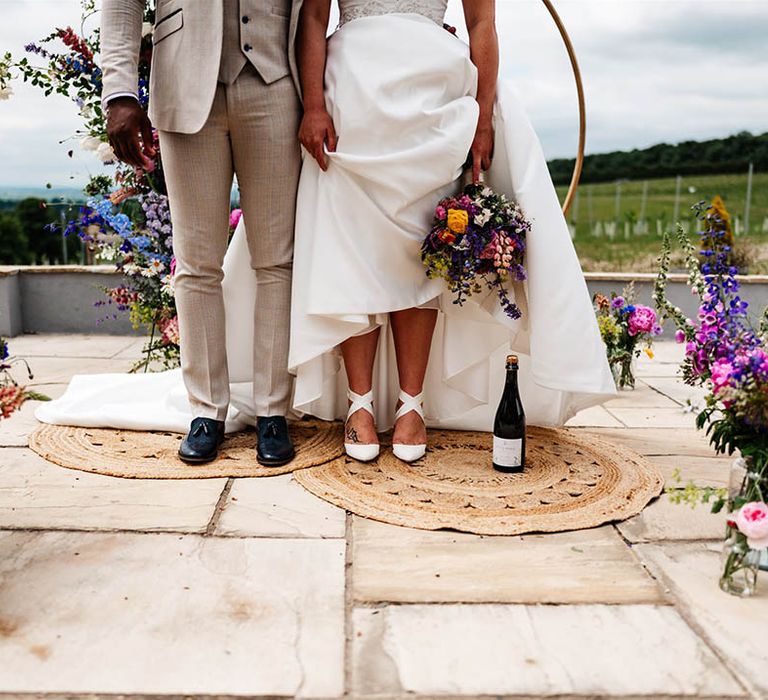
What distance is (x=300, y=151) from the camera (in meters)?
2.43

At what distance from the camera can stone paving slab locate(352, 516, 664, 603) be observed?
165 centimetres

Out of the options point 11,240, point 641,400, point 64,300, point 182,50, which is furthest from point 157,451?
point 11,240

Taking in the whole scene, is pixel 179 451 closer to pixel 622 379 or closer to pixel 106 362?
pixel 106 362

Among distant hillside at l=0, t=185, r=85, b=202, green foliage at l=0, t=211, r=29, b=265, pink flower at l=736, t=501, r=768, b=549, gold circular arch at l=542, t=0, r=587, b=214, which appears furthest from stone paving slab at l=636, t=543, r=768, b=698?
green foliage at l=0, t=211, r=29, b=265

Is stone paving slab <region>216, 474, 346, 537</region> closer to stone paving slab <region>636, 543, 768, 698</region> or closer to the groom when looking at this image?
the groom

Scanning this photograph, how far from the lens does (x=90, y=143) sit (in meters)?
3.42

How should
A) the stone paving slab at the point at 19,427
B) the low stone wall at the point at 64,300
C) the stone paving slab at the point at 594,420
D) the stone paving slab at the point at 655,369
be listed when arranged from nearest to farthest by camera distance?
the stone paving slab at the point at 19,427, the stone paving slab at the point at 594,420, the stone paving slab at the point at 655,369, the low stone wall at the point at 64,300

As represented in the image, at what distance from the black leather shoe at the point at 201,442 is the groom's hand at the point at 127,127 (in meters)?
0.79

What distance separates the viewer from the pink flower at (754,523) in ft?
4.97

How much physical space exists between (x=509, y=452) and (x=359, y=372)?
53 centimetres

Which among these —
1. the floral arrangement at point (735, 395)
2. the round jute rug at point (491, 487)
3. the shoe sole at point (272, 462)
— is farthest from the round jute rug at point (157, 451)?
the floral arrangement at point (735, 395)

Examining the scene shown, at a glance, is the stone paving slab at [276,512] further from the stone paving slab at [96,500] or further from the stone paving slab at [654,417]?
the stone paving slab at [654,417]

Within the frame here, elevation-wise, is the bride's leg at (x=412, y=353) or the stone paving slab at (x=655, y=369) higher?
the bride's leg at (x=412, y=353)

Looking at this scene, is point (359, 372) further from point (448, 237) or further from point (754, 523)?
point (754, 523)
